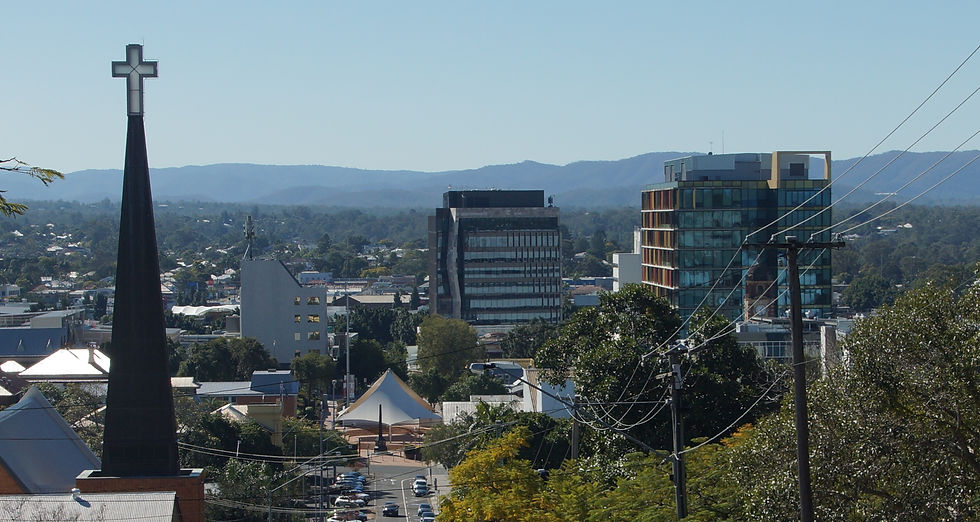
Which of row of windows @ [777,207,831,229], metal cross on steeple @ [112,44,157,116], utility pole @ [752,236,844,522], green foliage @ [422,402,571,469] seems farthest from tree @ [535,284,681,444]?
row of windows @ [777,207,831,229]

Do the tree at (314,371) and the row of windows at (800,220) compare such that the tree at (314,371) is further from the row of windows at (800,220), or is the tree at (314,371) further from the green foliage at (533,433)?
the green foliage at (533,433)

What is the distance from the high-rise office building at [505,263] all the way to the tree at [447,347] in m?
32.4

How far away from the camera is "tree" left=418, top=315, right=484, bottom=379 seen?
110 metres

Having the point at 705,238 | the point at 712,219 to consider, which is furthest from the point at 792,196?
the point at 705,238

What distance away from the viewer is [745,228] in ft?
308

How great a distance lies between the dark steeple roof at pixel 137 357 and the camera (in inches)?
1111

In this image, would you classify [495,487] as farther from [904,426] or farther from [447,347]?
[447,347]

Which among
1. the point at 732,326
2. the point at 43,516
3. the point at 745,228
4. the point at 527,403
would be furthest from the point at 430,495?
the point at 43,516

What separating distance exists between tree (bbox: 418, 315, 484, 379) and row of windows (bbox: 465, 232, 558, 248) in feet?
105

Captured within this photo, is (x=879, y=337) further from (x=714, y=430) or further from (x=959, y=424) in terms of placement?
(x=714, y=430)

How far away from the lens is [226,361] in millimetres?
101438

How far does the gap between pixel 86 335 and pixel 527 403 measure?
8214 cm

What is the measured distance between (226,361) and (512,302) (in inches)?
2217

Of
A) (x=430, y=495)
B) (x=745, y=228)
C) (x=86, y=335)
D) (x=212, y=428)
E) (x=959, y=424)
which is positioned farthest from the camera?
(x=86, y=335)
